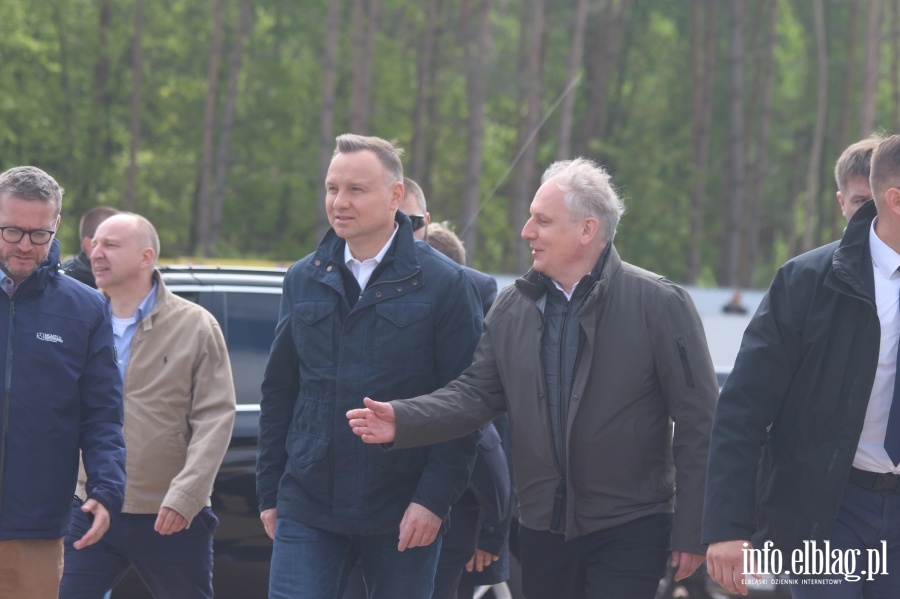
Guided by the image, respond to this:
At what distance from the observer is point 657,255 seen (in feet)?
132

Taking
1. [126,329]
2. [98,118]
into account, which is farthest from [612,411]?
[98,118]

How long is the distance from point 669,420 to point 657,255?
118 ft

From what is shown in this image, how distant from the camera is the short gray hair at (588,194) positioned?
4.74 m

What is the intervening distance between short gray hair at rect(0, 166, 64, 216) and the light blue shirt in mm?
1188

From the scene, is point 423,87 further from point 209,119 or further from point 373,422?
point 373,422

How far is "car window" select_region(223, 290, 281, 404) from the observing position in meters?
6.77

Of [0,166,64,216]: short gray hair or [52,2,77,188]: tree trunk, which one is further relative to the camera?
[52,2,77,188]: tree trunk

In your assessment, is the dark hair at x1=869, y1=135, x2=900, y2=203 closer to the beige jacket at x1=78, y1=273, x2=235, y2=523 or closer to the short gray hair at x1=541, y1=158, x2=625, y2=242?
the short gray hair at x1=541, y1=158, x2=625, y2=242

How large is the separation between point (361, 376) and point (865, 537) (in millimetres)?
1722

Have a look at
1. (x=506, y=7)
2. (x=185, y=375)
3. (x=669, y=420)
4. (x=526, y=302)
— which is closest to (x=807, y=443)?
(x=669, y=420)

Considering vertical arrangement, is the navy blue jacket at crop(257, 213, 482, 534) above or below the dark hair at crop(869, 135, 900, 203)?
below

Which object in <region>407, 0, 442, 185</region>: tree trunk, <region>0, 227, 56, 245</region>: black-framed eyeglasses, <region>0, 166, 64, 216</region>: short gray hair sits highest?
<region>407, 0, 442, 185</region>: tree trunk

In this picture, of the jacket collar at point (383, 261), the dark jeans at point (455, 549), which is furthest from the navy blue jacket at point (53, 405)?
the dark jeans at point (455, 549)

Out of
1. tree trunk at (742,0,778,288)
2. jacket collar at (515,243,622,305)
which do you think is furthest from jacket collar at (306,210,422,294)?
tree trunk at (742,0,778,288)
